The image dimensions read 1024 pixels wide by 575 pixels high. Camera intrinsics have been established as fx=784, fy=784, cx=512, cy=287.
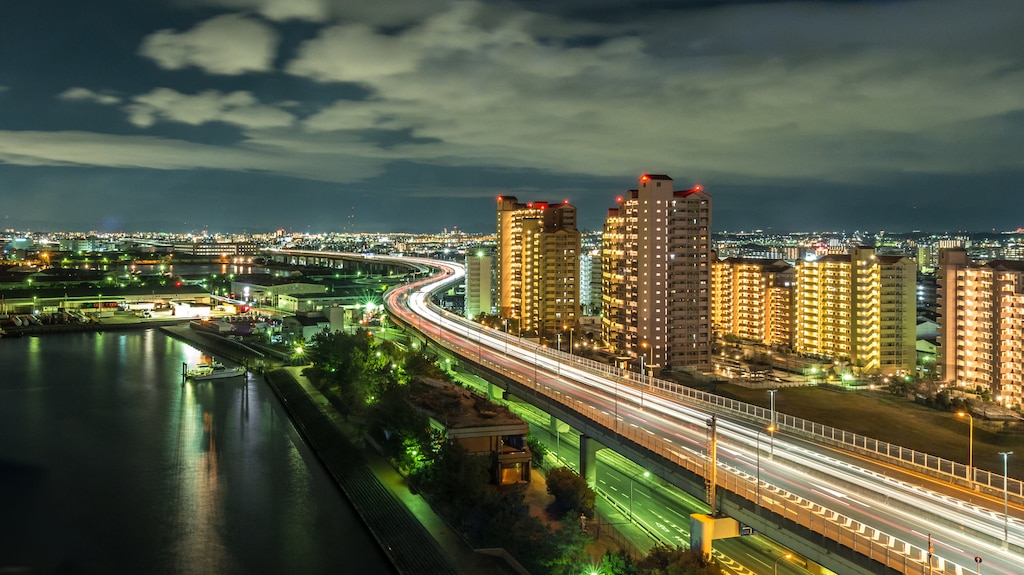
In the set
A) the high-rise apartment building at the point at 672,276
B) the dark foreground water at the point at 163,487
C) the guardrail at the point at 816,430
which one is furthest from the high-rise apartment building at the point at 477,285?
the dark foreground water at the point at 163,487

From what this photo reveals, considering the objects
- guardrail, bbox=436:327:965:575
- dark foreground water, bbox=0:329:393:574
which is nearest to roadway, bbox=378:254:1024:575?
guardrail, bbox=436:327:965:575

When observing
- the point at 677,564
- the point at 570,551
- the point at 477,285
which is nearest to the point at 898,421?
the point at 570,551

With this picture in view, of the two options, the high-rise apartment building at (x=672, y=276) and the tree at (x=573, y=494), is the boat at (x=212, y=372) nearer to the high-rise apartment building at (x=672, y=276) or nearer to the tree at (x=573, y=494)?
the high-rise apartment building at (x=672, y=276)

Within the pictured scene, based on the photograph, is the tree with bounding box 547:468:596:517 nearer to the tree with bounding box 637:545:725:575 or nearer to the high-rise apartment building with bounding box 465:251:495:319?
the tree with bounding box 637:545:725:575

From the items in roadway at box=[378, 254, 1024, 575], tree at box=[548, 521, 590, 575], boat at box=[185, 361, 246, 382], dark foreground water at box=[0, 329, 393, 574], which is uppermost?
roadway at box=[378, 254, 1024, 575]

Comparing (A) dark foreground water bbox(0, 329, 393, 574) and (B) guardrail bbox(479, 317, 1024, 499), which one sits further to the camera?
(A) dark foreground water bbox(0, 329, 393, 574)

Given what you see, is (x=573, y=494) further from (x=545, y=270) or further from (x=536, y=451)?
(x=545, y=270)

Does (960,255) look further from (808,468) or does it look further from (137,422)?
(137,422)
